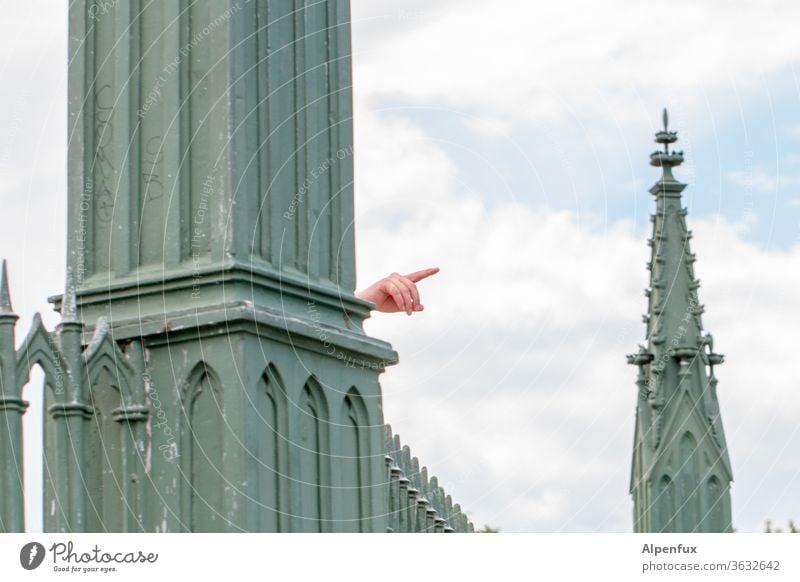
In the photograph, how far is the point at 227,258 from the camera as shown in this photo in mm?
9641

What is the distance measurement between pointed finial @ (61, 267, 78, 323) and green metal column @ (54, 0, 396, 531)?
228mm

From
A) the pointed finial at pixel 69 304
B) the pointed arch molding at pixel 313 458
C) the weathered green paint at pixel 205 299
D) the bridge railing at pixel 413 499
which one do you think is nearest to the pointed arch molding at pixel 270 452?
the weathered green paint at pixel 205 299

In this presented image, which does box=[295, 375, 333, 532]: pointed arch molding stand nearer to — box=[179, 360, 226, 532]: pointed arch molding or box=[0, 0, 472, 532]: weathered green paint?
box=[0, 0, 472, 532]: weathered green paint

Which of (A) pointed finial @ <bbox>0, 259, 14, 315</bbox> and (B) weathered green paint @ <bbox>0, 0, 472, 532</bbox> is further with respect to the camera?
(B) weathered green paint @ <bbox>0, 0, 472, 532</bbox>

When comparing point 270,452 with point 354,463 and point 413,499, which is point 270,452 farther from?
point 413,499

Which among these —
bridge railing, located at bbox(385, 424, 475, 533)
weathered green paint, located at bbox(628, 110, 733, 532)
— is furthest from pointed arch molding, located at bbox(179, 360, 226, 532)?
weathered green paint, located at bbox(628, 110, 733, 532)

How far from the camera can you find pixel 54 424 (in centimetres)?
952

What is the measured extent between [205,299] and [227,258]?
24 centimetres

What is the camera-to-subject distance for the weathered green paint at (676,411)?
81.2 feet

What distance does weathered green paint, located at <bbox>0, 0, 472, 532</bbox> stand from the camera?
9508 mm

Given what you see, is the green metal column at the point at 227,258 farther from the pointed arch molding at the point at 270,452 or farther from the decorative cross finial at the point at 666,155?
the decorative cross finial at the point at 666,155
